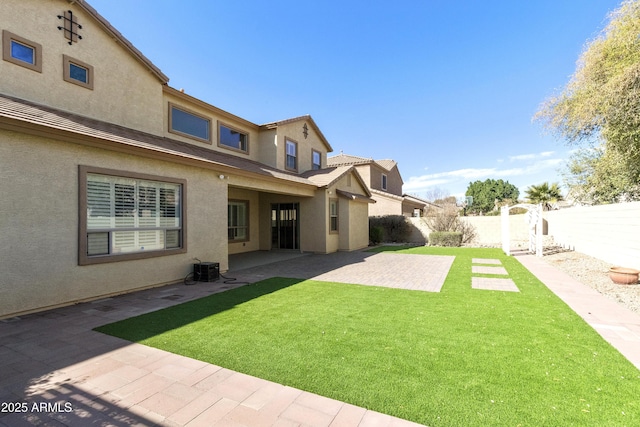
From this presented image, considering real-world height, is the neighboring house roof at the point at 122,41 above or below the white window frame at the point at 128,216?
above

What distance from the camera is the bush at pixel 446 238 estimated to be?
65.5ft

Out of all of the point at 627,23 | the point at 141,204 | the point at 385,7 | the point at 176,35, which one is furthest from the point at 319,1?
the point at 141,204

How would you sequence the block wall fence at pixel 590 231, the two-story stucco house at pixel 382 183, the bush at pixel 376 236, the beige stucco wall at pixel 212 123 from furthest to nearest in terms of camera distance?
1. the two-story stucco house at pixel 382 183
2. the bush at pixel 376 236
3. the beige stucco wall at pixel 212 123
4. the block wall fence at pixel 590 231

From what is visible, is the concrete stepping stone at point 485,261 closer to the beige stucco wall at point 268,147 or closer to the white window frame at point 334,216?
the white window frame at point 334,216

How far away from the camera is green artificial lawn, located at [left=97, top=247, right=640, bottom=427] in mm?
2857

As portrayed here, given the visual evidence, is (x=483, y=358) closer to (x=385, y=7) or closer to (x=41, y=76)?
(x=41, y=76)

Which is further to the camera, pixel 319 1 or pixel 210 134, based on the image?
pixel 319 1

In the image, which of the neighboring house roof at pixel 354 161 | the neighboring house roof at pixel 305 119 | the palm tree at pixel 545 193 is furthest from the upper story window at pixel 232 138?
the palm tree at pixel 545 193

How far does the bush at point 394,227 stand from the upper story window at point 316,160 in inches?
253

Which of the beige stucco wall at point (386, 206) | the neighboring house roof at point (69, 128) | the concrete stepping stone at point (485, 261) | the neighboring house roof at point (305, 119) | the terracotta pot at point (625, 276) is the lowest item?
the concrete stepping stone at point (485, 261)

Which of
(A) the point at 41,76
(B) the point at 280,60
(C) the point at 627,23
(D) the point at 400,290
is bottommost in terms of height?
(D) the point at 400,290

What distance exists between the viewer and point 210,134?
506 inches

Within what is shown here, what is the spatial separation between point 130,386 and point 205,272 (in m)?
5.82

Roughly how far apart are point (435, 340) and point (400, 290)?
3.30 metres
